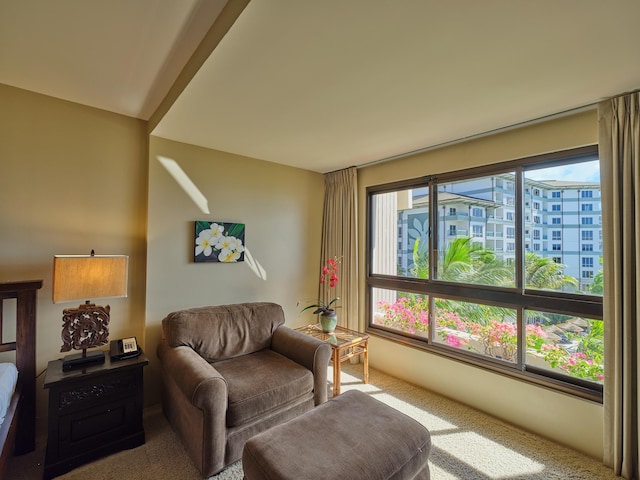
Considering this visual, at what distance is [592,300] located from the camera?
6.67ft

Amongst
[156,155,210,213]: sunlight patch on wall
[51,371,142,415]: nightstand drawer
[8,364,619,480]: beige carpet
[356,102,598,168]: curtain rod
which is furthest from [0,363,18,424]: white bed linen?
[356,102,598,168]: curtain rod

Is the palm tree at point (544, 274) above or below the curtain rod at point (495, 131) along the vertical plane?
below

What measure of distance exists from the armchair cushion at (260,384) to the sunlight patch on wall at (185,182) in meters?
1.48

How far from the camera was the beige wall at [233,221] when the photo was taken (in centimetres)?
254

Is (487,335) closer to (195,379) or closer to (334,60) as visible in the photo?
(195,379)

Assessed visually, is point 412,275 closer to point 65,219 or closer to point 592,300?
point 592,300

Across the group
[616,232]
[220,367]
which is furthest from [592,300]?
[220,367]

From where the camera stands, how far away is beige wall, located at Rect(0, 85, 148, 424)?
2.03 meters

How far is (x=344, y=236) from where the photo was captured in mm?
3598

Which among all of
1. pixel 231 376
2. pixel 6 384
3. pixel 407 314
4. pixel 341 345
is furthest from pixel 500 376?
pixel 6 384

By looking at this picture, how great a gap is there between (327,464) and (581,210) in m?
2.45

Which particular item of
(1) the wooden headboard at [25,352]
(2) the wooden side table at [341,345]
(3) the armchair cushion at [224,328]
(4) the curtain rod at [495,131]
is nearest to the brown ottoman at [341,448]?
(2) the wooden side table at [341,345]

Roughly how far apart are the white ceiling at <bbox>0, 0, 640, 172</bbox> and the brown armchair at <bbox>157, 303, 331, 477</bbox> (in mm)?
1703

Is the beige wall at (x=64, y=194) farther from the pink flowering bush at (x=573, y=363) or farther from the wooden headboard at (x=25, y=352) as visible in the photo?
the pink flowering bush at (x=573, y=363)
